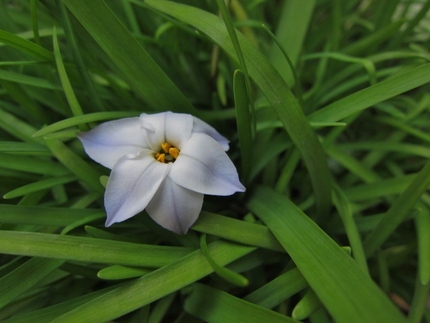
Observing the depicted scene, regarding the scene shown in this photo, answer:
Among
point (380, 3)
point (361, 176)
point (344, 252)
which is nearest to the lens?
point (344, 252)

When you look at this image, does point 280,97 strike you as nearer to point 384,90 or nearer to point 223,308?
point 384,90

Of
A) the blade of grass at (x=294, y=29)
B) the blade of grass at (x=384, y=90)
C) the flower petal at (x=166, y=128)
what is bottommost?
the flower petal at (x=166, y=128)

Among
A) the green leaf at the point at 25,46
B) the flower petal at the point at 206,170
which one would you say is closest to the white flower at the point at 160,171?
the flower petal at the point at 206,170

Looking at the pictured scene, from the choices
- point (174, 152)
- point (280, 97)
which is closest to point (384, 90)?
point (280, 97)

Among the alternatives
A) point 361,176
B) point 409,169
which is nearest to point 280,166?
point 361,176

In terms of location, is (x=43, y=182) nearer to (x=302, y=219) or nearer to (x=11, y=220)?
(x=11, y=220)

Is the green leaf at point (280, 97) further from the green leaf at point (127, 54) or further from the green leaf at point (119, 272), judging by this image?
the green leaf at point (119, 272)

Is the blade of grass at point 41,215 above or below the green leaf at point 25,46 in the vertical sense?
below
